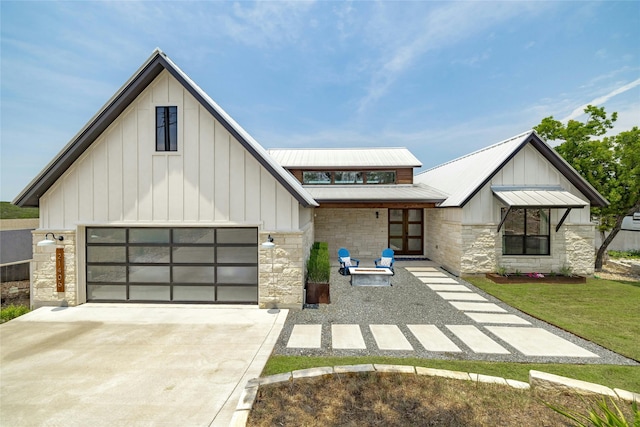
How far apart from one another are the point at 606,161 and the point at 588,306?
8711 millimetres

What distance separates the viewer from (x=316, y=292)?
8094 mm

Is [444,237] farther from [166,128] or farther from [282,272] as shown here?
[166,128]

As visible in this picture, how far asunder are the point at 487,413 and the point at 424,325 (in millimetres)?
3240

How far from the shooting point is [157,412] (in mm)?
3732

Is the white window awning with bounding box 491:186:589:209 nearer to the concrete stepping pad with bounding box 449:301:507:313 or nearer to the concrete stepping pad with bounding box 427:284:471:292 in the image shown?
the concrete stepping pad with bounding box 427:284:471:292

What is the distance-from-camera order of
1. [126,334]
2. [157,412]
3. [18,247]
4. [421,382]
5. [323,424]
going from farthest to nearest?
[18,247], [126,334], [421,382], [157,412], [323,424]

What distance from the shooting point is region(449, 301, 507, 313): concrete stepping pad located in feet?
25.5

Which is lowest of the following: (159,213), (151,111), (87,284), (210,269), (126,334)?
(126,334)

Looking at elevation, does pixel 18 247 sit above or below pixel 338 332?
above

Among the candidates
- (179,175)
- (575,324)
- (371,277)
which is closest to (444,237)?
(371,277)

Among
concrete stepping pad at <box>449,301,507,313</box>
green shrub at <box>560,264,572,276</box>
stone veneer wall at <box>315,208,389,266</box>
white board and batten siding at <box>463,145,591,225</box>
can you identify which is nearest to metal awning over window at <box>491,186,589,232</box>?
white board and batten siding at <box>463,145,591,225</box>

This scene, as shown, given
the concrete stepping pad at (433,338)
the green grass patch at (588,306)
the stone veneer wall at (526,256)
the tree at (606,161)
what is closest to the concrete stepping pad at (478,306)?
the green grass patch at (588,306)

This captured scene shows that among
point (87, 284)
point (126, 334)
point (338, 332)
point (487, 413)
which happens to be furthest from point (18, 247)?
point (487, 413)

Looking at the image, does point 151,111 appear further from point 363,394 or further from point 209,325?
point 363,394
